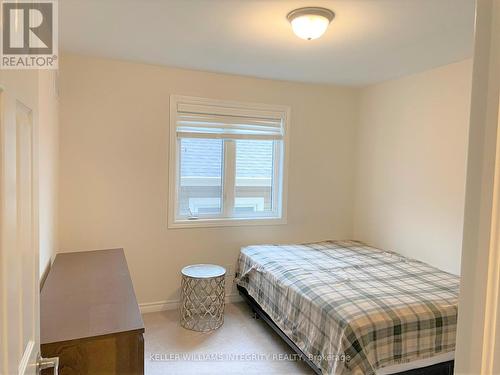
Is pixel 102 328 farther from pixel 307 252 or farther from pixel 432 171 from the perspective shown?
pixel 432 171

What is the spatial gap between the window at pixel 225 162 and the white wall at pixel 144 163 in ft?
0.32

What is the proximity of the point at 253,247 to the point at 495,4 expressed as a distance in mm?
3051

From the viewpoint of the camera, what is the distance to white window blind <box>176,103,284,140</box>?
3371 mm

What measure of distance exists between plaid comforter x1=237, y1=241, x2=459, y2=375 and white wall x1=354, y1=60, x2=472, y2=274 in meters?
0.34

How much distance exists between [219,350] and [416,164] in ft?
8.08

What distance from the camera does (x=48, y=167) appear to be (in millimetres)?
2367

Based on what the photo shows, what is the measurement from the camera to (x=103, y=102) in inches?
121

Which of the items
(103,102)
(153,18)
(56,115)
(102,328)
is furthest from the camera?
(103,102)

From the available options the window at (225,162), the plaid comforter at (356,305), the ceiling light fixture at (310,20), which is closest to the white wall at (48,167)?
the window at (225,162)

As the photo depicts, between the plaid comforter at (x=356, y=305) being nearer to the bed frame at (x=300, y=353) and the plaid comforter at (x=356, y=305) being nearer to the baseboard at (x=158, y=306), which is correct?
the bed frame at (x=300, y=353)

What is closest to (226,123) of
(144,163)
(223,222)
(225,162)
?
(225,162)

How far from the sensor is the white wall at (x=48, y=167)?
204cm

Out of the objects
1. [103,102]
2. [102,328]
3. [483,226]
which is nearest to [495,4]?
[483,226]

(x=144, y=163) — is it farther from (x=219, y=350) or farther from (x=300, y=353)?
(x=300, y=353)
